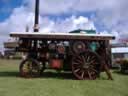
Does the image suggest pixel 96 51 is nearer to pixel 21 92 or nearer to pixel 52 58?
pixel 52 58

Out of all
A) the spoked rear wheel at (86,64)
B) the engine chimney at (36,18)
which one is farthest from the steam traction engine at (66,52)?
the engine chimney at (36,18)

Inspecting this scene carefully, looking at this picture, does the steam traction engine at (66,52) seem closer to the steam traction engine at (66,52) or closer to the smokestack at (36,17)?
the steam traction engine at (66,52)

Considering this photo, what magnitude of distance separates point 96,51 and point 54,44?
239 cm

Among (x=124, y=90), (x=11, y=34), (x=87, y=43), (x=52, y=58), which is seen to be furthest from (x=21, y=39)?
(x=124, y=90)

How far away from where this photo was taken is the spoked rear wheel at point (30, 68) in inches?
658

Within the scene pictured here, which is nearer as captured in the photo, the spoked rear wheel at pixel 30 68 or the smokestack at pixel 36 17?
the spoked rear wheel at pixel 30 68

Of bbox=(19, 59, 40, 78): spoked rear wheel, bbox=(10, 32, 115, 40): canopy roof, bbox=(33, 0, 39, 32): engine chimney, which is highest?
bbox=(33, 0, 39, 32): engine chimney

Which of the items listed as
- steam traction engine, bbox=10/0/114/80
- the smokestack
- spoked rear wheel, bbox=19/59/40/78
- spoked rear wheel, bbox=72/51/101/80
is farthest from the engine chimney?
spoked rear wheel, bbox=72/51/101/80

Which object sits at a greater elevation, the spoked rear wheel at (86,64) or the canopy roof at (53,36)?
the canopy roof at (53,36)

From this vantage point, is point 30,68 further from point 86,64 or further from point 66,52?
point 86,64

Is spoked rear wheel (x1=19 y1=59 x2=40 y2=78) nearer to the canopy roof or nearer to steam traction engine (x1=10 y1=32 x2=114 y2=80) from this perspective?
steam traction engine (x1=10 y1=32 x2=114 y2=80)

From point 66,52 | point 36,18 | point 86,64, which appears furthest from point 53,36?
point 36,18

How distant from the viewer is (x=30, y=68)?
1669 cm

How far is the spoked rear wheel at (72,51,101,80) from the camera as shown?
16375 millimetres
